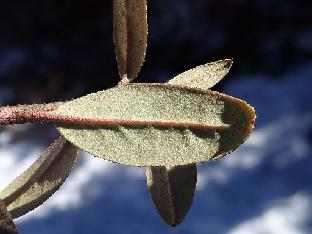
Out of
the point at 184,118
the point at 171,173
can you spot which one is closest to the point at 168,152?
the point at 184,118

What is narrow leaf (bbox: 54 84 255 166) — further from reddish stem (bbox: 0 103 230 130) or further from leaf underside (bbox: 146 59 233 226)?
leaf underside (bbox: 146 59 233 226)

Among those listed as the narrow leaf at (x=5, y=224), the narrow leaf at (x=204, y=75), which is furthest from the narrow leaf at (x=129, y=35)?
the narrow leaf at (x=5, y=224)

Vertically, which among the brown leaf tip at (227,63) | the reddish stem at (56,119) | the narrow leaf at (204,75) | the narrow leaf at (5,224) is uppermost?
the brown leaf tip at (227,63)

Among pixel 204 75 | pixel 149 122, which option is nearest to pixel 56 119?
pixel 149 122

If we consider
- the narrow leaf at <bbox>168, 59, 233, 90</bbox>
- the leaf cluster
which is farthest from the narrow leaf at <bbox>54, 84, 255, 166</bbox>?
the narrow leaf at <bbox>168, 59, 233, 90</bbox>

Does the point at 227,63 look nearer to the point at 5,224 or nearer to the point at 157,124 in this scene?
the point at 157,124

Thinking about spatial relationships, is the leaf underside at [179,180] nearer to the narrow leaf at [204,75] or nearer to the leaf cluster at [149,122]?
the narrow leaf at [204,75]
